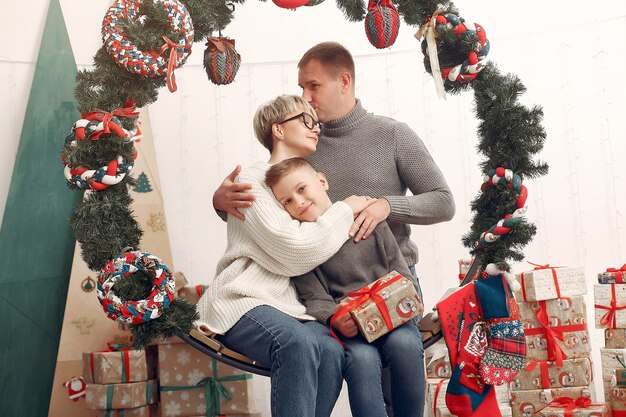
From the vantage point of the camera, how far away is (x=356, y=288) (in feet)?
7.36

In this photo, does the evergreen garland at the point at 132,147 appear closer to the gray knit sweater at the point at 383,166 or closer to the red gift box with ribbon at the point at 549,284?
the gray knit sweater at the point at 383,166

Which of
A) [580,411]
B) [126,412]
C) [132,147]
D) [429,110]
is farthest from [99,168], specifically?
[429,110]

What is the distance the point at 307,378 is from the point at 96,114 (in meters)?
0.94

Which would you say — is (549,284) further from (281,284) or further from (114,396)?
(114,396)

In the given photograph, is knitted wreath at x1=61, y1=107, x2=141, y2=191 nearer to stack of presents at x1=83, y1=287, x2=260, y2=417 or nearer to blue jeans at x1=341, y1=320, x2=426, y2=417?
blue jeans at x1=341, y1=320, x2=426, y2=417

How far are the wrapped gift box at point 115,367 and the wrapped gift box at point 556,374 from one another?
142 centimetres

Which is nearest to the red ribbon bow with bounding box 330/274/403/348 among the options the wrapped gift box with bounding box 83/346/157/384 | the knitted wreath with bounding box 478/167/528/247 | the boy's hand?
the boy's hand

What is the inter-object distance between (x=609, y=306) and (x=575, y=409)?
444 mm

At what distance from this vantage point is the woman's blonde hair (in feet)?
7.85

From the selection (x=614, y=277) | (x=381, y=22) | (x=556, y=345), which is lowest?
(x=556, y=345)

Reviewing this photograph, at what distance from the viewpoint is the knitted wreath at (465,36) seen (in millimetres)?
2396

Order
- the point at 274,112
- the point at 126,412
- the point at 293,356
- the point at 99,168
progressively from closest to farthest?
the point at 293,356
the point at 99,168
the point at 274,112
the point at 126,412

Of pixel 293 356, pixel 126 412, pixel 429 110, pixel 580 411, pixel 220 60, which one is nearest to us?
pixel 293 356

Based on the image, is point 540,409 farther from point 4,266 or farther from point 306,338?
point 4,266
